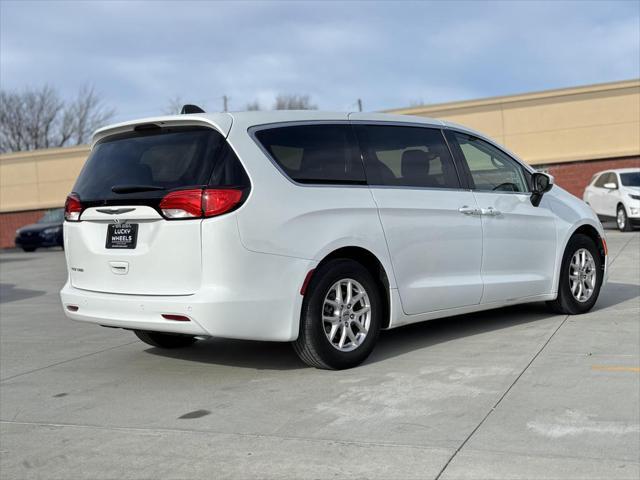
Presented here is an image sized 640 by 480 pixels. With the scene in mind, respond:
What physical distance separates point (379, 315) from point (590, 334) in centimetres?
193

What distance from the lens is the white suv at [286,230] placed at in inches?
211

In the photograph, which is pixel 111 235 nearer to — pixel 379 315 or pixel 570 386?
pixel 379 315

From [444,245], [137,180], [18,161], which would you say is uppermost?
[18,161]

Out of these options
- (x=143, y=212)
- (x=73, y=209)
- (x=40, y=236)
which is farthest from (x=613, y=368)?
(x=40, y=236)

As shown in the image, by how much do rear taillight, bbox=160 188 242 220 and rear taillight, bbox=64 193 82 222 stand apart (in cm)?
102

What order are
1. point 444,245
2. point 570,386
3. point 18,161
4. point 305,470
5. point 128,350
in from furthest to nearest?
point 18,161
point 128,350
point 444,245
point 570,386
point 305,470

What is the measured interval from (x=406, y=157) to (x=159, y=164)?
6.57 feet

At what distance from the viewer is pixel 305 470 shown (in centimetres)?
385

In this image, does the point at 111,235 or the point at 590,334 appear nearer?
the point at 111,235

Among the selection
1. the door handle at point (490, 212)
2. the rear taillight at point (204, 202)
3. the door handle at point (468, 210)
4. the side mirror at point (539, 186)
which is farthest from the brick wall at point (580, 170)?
the rear taillight at point (204, 202)

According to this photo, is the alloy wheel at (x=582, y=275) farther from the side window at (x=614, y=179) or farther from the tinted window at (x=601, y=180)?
the tinted window at (x=601, y=180)

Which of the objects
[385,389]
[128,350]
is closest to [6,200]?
[128,350]

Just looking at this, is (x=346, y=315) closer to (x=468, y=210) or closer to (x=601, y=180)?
(x=468, y=210)

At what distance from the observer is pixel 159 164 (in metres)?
5.62
